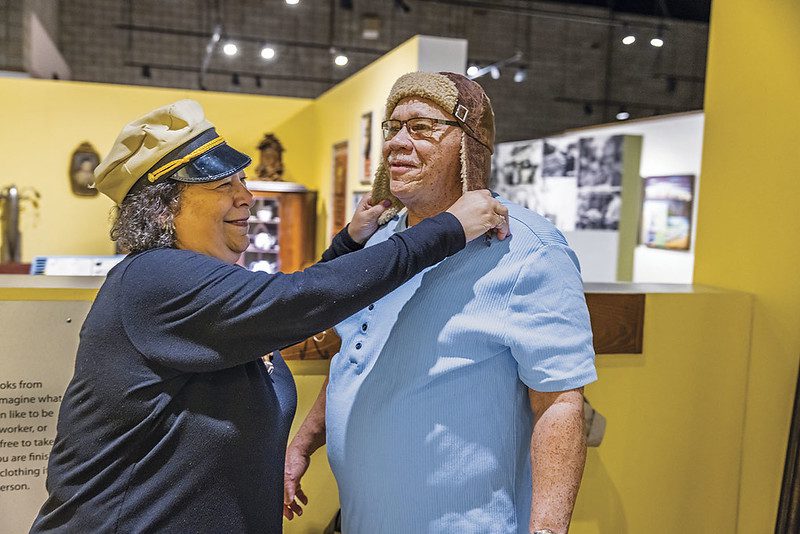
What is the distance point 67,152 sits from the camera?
8.48m

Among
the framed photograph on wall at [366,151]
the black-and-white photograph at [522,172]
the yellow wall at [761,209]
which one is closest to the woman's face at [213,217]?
the yellow wall at [761,209]

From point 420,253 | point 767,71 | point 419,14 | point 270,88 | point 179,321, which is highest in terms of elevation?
point 419,14

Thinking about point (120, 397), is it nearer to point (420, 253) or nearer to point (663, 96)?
point (420, 253)

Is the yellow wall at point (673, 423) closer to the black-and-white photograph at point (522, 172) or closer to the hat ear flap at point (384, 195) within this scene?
the hat ear flap at point (384, 195)

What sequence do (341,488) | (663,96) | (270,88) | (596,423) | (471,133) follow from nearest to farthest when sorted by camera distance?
1. (471,133)
2. (341,488)
3. (596,423)
4. (270,88)
5. (663,96)

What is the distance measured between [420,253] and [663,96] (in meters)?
13.6

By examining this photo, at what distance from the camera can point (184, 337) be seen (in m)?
1.27

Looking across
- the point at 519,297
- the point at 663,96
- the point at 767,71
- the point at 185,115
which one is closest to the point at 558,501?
the point at 519,297

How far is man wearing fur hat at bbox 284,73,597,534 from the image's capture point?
1.43 metres

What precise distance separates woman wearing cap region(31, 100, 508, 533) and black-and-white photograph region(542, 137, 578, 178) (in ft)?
A: 23.7

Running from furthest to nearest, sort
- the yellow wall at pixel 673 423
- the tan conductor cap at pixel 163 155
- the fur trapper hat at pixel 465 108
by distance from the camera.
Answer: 1. the yellow wall at pixel 673 423
2. the fur trapper hat at pixel 465 108
3. the tan conductor cap at pixel 163 155

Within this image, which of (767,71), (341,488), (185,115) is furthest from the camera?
(767,71)

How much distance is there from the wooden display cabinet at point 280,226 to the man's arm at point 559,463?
21.9 feet

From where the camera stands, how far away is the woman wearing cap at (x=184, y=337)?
1.28 m
